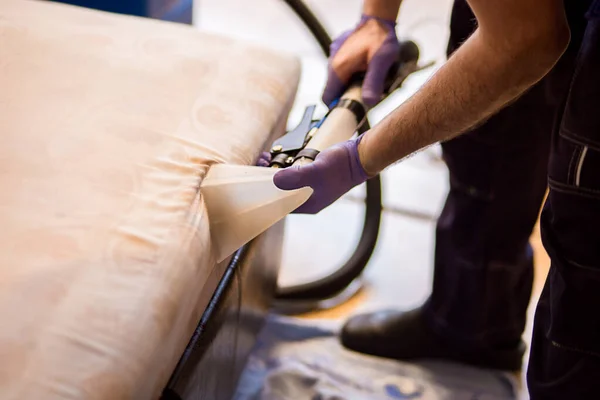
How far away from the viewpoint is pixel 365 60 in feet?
3.52

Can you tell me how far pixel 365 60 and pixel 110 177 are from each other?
494mm

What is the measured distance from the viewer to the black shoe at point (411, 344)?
1.30 m

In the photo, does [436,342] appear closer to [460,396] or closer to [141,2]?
[460,396]

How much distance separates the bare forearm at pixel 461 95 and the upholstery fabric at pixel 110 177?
0.21 meters

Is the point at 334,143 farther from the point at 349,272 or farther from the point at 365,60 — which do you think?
the point at 349,272

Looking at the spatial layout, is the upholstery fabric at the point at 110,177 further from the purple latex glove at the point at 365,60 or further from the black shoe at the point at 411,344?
the black shoe at the point at 411,344

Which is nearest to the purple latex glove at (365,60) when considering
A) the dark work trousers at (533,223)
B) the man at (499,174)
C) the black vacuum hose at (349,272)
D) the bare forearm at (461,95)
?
the man at (499,174)

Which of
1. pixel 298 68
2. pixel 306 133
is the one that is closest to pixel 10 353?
pixel 306 133

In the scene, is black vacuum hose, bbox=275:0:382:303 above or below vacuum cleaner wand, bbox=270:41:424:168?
below

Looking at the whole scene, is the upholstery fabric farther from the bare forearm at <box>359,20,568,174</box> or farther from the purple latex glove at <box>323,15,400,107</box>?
the bare forearm at <box>359,20,568,174</box>

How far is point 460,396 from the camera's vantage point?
1259 mm

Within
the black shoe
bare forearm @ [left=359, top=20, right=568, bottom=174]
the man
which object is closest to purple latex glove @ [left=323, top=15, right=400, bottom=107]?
the man

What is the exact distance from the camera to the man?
0.69 metres

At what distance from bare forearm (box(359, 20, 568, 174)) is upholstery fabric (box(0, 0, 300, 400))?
8.1 inches
